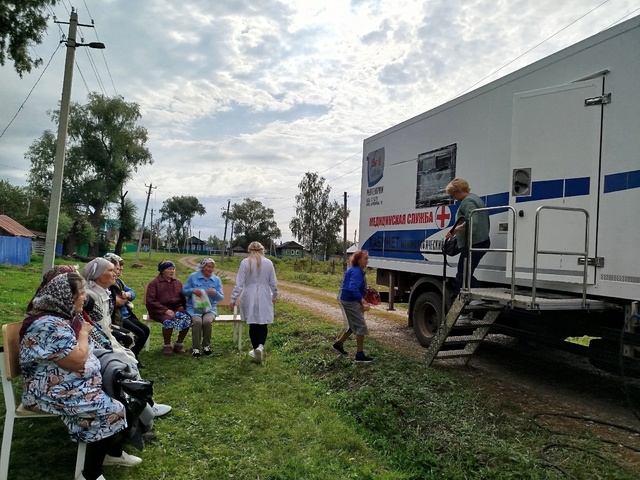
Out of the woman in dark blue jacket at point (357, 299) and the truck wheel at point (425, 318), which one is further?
the truck wheel at point (425, 318)

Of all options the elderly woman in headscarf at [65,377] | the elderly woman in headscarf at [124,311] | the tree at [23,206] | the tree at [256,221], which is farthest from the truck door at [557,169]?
the tree at [256,221]

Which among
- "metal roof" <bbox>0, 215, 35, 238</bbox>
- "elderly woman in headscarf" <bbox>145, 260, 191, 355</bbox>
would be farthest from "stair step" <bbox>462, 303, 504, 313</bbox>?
"metal roof" <bbox>0, 215, 35, 238</bbox>

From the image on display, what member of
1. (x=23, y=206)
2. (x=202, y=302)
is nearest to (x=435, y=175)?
(x=202, y=302)

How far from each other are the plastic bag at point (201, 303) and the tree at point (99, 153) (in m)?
38.2

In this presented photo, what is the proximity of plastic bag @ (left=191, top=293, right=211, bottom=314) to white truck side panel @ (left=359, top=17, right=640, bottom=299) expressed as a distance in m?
3.16

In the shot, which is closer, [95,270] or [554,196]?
[95,270]

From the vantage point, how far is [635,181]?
400 centimetres

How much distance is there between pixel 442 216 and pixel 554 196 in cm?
194

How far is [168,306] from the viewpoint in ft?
20.9

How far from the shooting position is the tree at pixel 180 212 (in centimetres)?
9419

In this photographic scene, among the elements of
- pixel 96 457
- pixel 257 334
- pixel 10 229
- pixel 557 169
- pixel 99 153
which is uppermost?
pixel 99 153

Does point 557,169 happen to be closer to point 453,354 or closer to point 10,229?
point 453,354

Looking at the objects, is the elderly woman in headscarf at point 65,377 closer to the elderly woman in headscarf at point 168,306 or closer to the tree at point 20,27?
the elderly woman in headscarf at point 168,306

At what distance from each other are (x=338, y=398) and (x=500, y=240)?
2.66 metres
